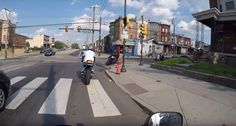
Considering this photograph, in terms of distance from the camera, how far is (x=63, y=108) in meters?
8.08

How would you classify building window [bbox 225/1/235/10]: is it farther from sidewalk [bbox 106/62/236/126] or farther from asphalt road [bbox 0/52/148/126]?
asphalt road [bbox 0/52/148/126]

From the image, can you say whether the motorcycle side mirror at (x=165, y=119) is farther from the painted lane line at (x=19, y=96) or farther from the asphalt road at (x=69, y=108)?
the painted lane line at (x=19, y=96)

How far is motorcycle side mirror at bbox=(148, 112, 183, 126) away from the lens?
10.1ft

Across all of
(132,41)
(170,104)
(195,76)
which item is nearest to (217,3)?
(195,76)

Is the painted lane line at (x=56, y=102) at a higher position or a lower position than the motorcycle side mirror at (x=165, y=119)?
lower

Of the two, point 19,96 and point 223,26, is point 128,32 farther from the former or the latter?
point 19,96

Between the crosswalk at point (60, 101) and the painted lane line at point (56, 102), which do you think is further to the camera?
the crosswalk at point (60, 101)

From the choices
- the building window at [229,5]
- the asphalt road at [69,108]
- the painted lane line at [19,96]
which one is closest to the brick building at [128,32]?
the building window at [229,5]

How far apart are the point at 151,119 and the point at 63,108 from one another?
534 cm

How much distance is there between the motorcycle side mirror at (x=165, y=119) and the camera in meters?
3.08

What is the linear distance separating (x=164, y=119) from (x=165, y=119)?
1cm

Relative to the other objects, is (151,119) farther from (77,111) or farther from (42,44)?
(42,44)

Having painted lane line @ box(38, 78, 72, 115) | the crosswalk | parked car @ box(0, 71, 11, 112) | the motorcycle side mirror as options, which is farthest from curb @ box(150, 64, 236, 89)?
the motorcycle side mirror

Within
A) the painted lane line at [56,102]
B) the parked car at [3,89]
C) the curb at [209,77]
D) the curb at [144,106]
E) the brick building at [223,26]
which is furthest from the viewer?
the brick building at [223,26]
